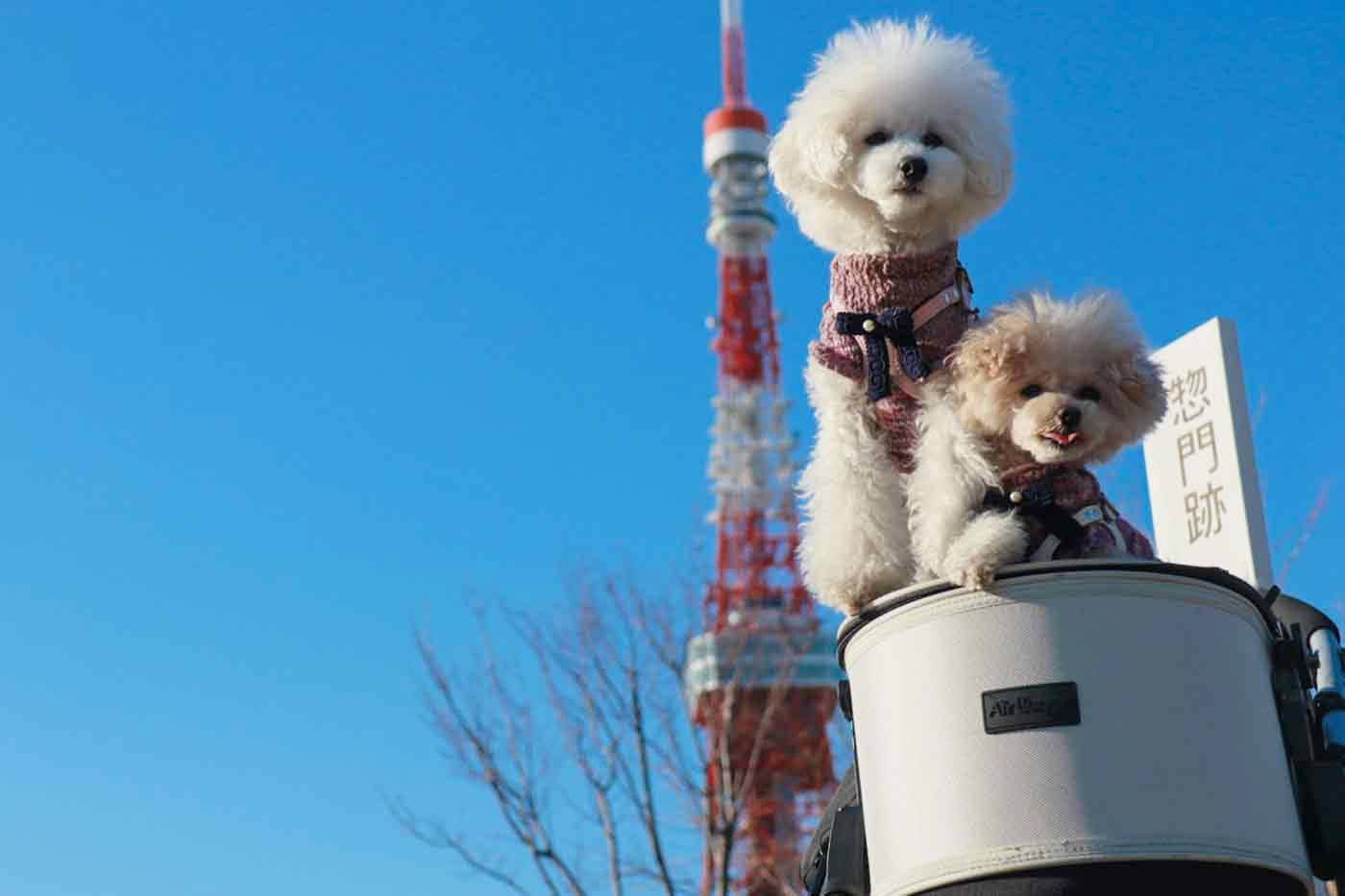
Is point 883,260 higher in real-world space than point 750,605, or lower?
lower

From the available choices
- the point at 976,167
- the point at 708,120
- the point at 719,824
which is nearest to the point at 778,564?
the point at 708,120

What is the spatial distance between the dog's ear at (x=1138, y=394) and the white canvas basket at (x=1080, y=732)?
331 millimetres

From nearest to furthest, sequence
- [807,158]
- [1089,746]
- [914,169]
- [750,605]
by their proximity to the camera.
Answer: [1089,746], [914,169], [807,158], [750,605]

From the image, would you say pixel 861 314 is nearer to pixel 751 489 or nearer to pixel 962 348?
pixel 962 348

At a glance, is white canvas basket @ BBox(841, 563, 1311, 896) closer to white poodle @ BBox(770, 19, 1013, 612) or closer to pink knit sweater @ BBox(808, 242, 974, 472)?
white poodle @ BBox(770, 19, 1013, 612)

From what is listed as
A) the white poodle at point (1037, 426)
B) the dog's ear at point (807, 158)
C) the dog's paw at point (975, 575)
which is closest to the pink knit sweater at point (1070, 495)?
the white poodle at point (1037, 426)

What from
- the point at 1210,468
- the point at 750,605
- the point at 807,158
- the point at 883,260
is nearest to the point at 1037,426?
the point at 883,260

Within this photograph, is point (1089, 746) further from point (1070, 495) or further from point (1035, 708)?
point (1070, 495)

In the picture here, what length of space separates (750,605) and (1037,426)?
28143 millimetres

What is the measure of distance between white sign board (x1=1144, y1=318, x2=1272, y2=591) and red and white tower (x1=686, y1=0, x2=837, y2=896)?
1783 mm

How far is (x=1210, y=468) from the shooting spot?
6891 millimetres

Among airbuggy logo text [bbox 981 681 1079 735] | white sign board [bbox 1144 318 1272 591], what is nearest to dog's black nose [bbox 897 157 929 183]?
airbuggy logo text [bbox 981 681 1079 735]

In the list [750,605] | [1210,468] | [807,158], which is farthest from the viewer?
[750,605]

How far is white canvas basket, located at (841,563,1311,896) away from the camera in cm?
271
